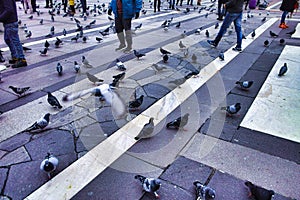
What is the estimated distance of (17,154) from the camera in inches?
121

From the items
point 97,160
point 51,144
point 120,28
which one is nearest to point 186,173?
point 97,160

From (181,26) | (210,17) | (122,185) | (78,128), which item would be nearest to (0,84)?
(78,128)

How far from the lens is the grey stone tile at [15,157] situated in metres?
2.94

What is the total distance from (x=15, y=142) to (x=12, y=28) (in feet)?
11.5

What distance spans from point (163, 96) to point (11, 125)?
8.36 ft

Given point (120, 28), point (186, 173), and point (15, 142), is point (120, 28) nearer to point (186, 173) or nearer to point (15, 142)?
point (15, 142)

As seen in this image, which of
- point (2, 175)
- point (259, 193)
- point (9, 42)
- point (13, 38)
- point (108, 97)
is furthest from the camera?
point (9, 42)

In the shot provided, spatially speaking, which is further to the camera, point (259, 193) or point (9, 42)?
point (9, 42)

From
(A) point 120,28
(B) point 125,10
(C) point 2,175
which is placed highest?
(B) point 125,10

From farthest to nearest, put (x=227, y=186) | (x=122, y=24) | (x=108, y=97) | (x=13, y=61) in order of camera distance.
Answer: (x=122, y=24), (x=13, y=61), (x=108, y=97), (x=227, y=186)

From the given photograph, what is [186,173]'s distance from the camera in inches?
109

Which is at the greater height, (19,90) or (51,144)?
(19,90)

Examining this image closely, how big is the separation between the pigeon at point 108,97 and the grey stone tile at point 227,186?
1.88 meters

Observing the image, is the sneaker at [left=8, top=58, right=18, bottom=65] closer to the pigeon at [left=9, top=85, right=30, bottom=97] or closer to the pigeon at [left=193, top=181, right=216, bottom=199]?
the pigeon at [left=9, top=85, right=30, bottom=97]
